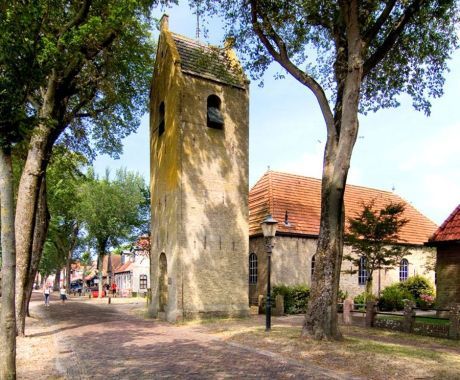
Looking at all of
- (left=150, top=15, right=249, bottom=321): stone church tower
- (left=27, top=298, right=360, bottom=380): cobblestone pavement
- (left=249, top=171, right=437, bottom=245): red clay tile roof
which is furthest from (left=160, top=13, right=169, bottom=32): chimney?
(left=27, top=298, right=360, bottom=380): cobblestone pavement

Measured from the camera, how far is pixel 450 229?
58.5 feet

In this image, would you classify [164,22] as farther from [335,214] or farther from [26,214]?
[335,214]

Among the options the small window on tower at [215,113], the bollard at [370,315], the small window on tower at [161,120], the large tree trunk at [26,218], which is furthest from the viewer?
the small window on tower at [161,120]

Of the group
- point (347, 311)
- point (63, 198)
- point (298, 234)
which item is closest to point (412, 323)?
point (347, 311)

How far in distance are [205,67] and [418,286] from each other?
18.8 meters

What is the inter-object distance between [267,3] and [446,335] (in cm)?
1220

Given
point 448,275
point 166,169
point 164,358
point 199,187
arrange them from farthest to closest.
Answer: point 166,169 < point 199,187 < point 448,275 < point 164,358

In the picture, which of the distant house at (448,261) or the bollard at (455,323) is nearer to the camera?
the bollard at (455,323)

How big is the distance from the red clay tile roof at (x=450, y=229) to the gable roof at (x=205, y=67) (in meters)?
11.0

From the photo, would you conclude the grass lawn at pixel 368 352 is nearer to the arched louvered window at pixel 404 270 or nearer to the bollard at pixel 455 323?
the bollard at pixel 455 323

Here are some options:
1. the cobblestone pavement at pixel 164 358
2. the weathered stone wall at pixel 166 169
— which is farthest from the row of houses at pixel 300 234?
the cobblestone pavement at pixel 164 358

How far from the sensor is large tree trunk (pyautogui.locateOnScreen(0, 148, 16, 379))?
6.97m

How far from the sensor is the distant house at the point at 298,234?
24203 mm

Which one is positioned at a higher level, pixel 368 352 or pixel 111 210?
pixel 111 210
